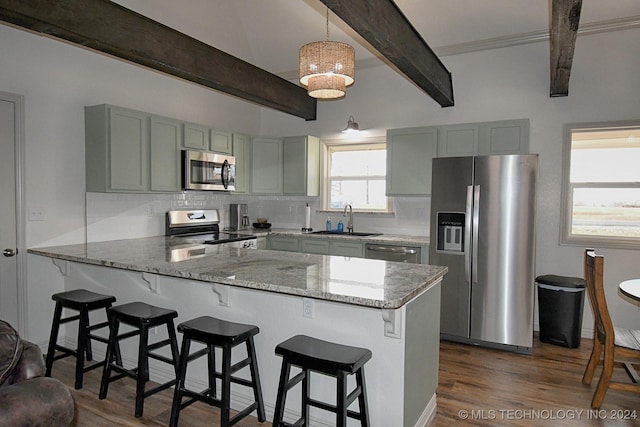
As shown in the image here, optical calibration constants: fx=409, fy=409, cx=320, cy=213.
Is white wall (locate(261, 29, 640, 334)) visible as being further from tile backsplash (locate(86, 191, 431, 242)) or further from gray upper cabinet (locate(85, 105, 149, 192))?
gray upper cabinet (locate(85, 105, 149, 192))

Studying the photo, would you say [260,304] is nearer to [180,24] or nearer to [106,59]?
[106,59]

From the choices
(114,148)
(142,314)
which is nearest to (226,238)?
(114,148)

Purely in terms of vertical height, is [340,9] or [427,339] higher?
[340,9]

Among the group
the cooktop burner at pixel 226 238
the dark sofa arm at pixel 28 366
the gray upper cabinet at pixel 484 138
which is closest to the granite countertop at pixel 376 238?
the cooktop burner at pixel 226 238

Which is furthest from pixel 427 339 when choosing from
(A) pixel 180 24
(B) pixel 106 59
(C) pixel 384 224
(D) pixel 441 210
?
(A) pixel 180 24

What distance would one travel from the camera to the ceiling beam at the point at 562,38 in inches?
97.3

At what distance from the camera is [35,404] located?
1.35 m

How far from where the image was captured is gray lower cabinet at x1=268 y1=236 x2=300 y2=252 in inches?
202

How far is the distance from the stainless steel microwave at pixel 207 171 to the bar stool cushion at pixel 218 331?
7.79 feet

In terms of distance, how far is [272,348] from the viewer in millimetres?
2521

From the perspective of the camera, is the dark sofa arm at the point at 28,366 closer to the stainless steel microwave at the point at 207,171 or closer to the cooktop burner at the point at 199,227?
the cooktop burner at the point at 199,227

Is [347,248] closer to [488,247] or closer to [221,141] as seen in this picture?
[488,247]

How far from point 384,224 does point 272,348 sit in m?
3.07

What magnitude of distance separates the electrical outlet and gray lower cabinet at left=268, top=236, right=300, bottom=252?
8.91 feet
